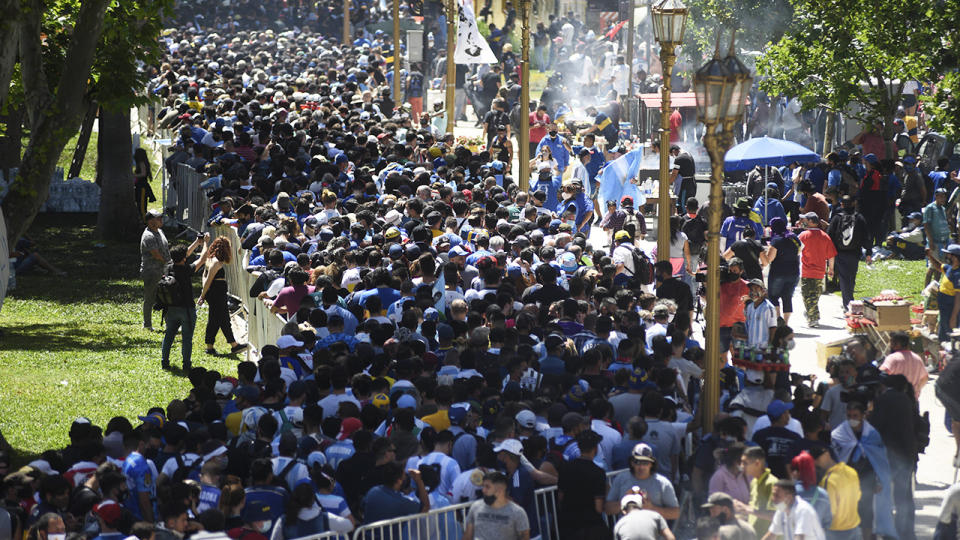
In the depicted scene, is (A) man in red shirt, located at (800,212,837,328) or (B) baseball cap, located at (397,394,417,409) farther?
(A) man in red shirt, located at (800,212,837,328)

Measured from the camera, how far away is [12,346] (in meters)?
17.2

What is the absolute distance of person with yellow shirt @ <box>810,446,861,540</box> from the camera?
880cm

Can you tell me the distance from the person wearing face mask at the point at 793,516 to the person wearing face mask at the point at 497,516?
5.22 ft

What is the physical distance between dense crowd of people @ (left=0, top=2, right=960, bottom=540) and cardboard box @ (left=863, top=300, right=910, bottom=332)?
1.97 feet

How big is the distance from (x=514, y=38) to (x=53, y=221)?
26712 millimetres

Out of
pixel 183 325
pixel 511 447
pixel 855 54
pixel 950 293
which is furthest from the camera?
pixel 855 54

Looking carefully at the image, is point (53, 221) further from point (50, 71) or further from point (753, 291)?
point (753, 291)

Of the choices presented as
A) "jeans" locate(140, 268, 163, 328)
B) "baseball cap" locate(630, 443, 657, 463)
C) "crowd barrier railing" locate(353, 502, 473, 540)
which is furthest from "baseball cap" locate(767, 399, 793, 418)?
"jeans" locate(140, 268, 163, 328)

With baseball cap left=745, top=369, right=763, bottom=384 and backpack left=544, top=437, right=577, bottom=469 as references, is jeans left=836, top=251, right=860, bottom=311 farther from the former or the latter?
backpack left=544, top=437, right=577, bottom=469

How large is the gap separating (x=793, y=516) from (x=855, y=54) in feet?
53.2

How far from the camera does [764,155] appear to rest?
68.2 feet

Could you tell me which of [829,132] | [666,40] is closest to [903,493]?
[666,40]

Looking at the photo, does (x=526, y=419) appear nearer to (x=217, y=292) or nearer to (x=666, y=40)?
(x=666, y=40)

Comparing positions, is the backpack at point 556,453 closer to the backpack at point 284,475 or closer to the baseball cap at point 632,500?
the baseball cap at point 632,500
